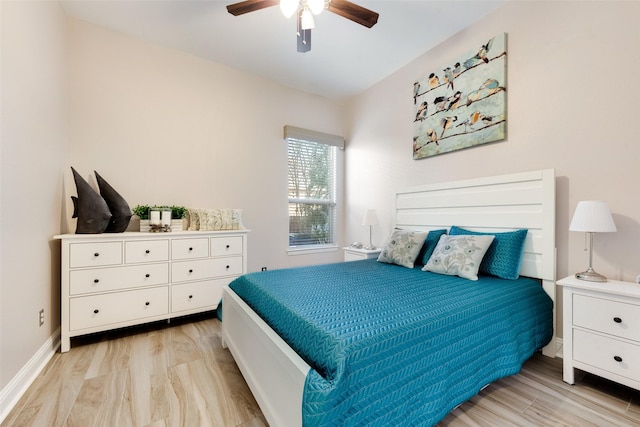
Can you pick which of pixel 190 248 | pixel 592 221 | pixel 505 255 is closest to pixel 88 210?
pixel 190 248

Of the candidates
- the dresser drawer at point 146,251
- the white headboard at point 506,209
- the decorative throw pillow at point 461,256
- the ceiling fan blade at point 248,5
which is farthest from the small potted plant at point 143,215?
the white headboard at point 506,209

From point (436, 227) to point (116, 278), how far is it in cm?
295

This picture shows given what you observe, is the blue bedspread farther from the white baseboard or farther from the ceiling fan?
the ceiling fan

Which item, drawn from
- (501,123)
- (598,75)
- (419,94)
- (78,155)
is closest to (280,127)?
(419,94)

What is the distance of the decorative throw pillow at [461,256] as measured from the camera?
1.94 m

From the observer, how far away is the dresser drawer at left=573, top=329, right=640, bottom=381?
4.59 feet

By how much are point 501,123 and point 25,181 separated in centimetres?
348

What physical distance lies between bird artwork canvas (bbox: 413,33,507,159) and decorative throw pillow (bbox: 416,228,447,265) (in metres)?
0.83

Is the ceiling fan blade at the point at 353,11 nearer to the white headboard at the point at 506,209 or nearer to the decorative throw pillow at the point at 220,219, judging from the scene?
the white headboard at the point at 506,209

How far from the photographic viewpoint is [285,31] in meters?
2.53

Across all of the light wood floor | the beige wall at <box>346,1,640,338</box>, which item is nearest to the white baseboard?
the light wood floor

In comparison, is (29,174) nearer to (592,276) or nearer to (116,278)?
(116,278)

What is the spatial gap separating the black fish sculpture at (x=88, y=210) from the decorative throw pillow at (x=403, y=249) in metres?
2.46

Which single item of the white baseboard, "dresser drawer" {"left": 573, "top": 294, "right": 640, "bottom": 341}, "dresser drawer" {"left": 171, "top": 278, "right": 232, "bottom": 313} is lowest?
the white baseboard
